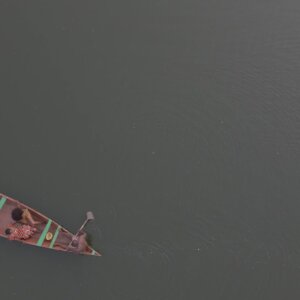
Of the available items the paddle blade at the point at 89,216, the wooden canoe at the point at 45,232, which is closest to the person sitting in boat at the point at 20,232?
the wooden canoe at the point at 45,232

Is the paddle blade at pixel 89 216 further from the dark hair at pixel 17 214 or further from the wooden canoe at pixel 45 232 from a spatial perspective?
the dark hair at pixel 17 214

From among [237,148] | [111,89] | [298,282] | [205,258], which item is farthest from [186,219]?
[111,89]

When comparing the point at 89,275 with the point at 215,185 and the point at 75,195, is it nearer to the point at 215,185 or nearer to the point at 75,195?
the point at 75,195

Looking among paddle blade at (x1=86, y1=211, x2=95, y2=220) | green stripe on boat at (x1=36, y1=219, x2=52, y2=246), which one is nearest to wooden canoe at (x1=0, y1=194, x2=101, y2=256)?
green stripe on boat at (x1=36, y1=219, x2=52, y2=246)

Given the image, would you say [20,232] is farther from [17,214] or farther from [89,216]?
[89,216]

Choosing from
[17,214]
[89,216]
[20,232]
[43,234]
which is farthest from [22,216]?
[89,216]

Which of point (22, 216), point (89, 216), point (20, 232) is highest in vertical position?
point (89, 216)

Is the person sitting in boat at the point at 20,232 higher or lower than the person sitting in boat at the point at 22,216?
lower
